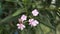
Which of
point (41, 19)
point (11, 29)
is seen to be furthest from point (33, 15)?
point (11, 29)

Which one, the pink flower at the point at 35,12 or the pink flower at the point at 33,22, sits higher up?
the pink flower at the point at 35,12

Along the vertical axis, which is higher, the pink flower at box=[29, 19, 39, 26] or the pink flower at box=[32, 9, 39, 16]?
the pink flower at box=[32, 9, 39, 16]

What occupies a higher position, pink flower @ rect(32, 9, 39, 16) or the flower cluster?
pink flower @ rect(32, 9, 39, 16)

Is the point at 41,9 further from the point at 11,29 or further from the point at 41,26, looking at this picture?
the point at 11,29

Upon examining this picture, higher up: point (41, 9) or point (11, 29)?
point (41, 9)

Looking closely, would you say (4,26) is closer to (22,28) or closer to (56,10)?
(22,28)

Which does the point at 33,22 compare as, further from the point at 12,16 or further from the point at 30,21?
the point at 12,16

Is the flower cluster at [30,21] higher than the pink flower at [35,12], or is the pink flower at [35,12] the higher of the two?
the pink flower at [35,12]

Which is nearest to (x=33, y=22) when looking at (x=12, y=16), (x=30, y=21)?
(x=30, y=21)
